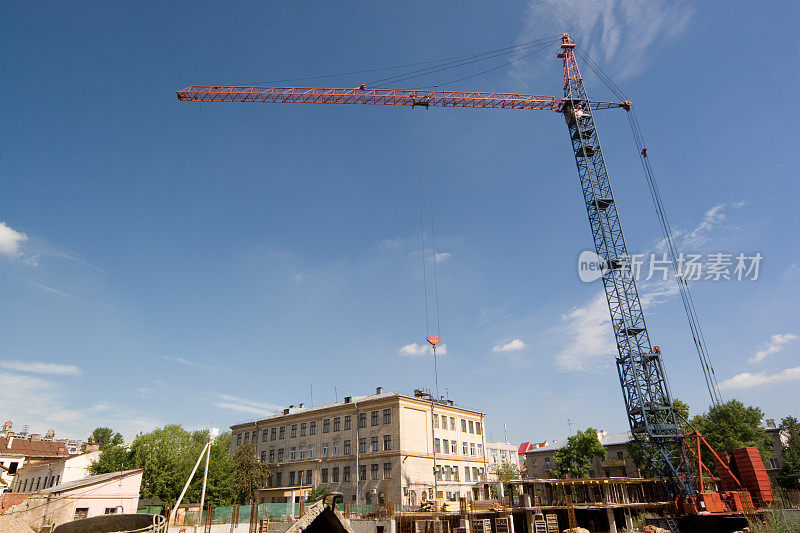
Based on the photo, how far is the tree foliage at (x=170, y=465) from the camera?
1916 inches

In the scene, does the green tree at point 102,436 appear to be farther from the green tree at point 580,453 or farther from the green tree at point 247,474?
the green tree at point 580,453

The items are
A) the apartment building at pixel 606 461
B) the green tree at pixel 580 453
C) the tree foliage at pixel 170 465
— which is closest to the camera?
the tree foliage at pixel 170 465

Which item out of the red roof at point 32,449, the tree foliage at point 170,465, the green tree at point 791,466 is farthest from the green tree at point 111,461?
the green tree at point 791,466

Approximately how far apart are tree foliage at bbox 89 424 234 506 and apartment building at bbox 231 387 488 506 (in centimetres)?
810

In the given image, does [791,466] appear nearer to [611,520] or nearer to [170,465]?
[611,520]

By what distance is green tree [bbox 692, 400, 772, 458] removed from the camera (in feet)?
177

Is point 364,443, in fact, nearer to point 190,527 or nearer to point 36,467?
point 190,527

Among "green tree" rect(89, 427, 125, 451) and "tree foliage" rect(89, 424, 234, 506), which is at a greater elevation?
"green tree" rect(89, 427, 125, 451)

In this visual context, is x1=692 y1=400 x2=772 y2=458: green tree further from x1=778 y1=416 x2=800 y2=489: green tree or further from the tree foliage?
the tree foliage

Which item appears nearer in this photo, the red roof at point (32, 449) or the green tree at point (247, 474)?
the green tree at point (247, 474)

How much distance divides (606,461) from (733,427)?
18.2m

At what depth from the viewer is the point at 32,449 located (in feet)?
250

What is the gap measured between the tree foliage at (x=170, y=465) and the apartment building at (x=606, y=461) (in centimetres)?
4443

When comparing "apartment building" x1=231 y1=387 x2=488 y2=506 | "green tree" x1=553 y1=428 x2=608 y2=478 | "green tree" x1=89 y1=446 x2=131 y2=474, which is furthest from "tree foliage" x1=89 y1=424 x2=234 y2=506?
"green tree" x1=553 y1=428 x2=608 y2=478
